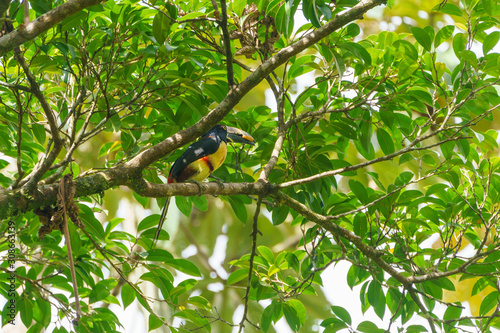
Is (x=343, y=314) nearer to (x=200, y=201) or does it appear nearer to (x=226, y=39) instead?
(x=200, y=201)

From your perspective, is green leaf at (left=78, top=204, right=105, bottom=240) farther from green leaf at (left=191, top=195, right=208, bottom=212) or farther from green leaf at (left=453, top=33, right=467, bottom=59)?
green leaf at (left=453, top=33, right=467, bottom=59)

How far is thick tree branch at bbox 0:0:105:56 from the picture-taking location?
69.5 inches

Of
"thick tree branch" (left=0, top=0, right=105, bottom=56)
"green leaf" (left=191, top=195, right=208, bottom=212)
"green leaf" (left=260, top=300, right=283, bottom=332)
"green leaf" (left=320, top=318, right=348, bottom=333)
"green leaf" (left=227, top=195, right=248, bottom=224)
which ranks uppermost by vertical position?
"thick tree branch" (left=0, top=0, right=105, bottom=56)

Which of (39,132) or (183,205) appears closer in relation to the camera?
(39,132)

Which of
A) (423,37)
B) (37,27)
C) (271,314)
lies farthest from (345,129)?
(37,27)

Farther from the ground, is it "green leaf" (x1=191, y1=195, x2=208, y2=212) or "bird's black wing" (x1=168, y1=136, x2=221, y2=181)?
"bird's black wing" (x1=168, y1=136, x2=221, y2=181)

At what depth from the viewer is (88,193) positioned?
2215 millimetres

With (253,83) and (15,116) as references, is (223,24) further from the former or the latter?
(15,116)

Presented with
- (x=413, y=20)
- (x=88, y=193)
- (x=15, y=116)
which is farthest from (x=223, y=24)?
(x=413, y=20)

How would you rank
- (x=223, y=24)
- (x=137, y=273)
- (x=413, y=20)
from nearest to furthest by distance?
(x=223, y=24)
(x=413, y=20)
(x=137, y=273)

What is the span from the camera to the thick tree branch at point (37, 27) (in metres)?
1.76

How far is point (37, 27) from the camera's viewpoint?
1.79 m

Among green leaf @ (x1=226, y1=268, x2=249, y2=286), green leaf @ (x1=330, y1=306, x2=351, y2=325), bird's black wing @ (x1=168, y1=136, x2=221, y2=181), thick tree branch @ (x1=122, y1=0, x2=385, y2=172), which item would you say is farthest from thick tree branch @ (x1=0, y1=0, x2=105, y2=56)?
green leaf @ (x1=330, y1=306, x2=351, y2=325)

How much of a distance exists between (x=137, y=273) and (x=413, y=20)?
482cm
